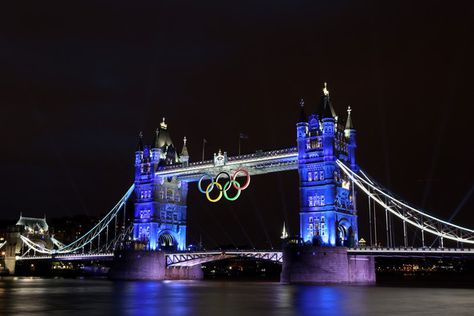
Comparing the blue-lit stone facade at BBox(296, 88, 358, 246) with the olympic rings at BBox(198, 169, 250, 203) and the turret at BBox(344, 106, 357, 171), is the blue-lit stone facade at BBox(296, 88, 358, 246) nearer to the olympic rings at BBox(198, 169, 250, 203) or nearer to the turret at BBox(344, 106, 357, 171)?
the turret at BBox(344, 106, 357, 171)

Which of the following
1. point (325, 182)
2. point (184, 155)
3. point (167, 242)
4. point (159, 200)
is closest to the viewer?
point (325, 182)

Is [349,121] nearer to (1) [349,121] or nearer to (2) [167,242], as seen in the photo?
(1) [349,121]

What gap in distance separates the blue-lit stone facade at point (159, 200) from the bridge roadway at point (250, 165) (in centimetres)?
271

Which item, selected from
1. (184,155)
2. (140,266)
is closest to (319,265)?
(140,266)

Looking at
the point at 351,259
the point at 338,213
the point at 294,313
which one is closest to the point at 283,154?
the point at 338,213

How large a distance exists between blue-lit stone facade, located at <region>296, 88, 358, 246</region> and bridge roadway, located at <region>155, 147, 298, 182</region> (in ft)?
10.9

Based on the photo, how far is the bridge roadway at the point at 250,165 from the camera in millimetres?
83812

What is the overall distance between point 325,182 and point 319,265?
1193 centimetres

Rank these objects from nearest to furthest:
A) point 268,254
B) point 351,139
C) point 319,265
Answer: point 319,265, point 268,254, point 351,139

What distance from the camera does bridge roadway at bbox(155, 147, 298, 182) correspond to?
8381 centimetres

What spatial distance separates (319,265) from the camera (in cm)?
7081

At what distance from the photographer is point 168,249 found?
101375 mm

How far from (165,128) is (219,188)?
23.2 meters

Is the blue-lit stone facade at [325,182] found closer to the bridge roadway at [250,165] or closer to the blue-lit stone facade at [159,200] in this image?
the bridge roadway at [250,165]
